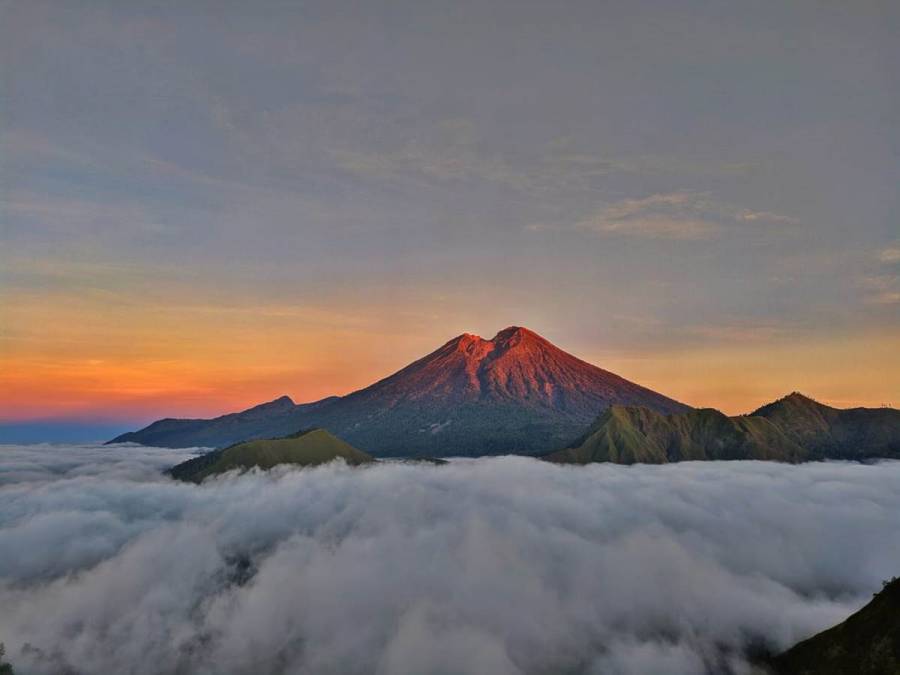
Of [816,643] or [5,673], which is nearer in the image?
[5,673]

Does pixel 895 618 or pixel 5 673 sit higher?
pixel 895 618

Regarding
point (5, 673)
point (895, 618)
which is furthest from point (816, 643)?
point (5, 673)

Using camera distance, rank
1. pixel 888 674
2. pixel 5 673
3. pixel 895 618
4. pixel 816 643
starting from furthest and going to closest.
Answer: pixel 816 643, pixel 5 673, pixel 895 618, pixel 888 674

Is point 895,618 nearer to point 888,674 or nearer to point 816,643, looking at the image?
point 888,674

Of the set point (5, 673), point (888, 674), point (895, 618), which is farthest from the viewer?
point (5, 673)

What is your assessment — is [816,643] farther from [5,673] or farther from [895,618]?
[5,673]

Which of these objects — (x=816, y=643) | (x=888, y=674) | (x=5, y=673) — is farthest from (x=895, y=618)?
(x=5, y=673)

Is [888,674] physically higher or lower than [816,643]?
higher
